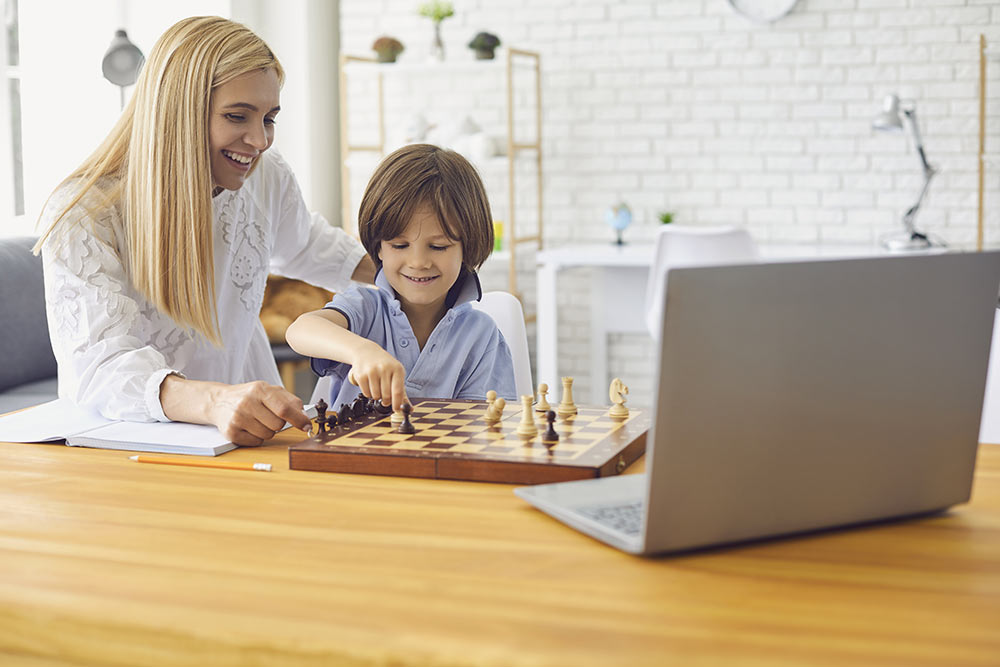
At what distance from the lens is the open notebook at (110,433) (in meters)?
1.33

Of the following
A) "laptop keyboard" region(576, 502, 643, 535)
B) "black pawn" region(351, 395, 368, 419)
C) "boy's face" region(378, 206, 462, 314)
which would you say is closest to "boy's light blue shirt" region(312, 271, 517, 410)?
"boy's face" region(378, 206, 462, 314)

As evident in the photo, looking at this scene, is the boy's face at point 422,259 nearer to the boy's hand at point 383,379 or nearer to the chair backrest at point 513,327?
the chair backrest at point 513,327

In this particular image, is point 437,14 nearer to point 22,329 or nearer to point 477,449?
point 22,329

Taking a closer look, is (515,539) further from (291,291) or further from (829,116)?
(829,116)

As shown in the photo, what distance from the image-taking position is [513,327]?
2.02 meters

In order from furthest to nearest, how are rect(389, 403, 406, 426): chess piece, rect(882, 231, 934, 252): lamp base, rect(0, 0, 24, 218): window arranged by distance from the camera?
rect(882, 231, 934, 252): lamp base, rect(0, 0, 24, 218): window, rect(389, 403, 406, 426): chess piece

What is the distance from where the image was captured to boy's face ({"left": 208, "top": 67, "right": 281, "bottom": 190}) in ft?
5.39

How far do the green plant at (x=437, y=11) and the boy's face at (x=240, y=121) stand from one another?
10.5ft

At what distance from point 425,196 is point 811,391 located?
1.03m

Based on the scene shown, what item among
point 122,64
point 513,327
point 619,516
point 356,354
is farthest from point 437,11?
point 619,516

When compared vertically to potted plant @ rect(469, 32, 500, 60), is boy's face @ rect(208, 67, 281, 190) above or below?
below

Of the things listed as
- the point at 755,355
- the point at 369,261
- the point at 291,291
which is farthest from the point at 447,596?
the point at 291,291

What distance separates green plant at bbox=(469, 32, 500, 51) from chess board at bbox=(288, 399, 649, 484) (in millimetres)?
3614

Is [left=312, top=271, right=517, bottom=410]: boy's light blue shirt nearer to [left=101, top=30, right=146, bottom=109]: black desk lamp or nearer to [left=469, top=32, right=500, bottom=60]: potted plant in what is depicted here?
[left=101, top=30, right=146, bottom=109]: black desk lamp
